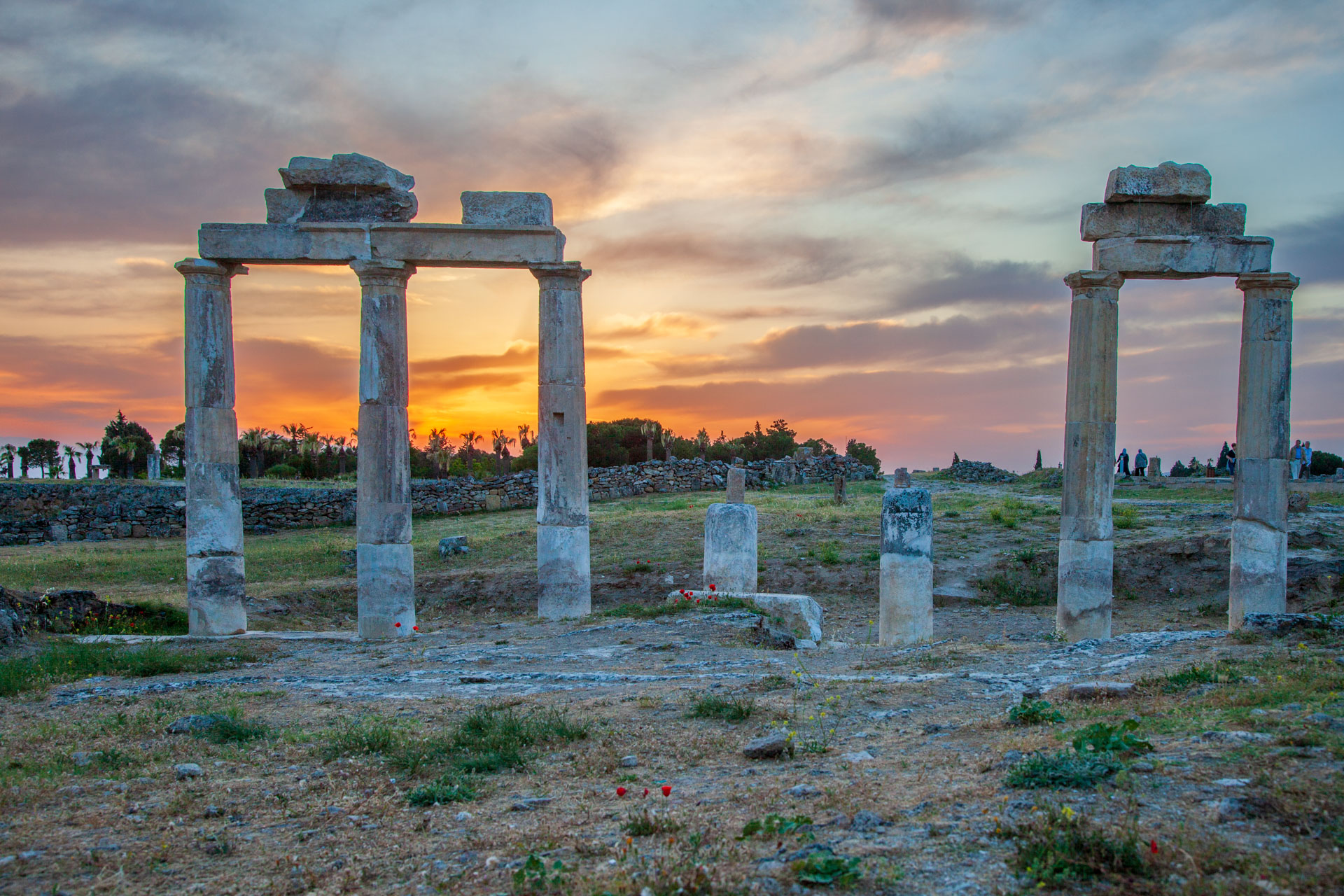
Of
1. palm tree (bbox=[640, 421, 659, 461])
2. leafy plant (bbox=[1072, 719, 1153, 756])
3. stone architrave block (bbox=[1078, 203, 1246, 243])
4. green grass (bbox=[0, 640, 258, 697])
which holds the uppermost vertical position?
stone architrave block (bbox=[1078, 203, 1246, 243])

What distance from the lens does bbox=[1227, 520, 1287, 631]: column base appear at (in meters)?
14.1

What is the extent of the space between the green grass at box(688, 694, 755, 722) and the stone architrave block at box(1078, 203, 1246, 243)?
10128 mm

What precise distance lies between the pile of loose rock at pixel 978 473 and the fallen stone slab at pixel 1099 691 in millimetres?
34298

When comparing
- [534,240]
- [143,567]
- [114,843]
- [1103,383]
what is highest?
[534,240]

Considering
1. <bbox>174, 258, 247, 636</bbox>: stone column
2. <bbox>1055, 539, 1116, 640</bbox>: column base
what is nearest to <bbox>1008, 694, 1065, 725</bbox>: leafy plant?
<bbox>1055, 539, 1116, 640</bbox>: column base

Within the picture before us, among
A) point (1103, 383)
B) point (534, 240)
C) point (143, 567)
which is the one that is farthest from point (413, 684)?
point (143, 567)

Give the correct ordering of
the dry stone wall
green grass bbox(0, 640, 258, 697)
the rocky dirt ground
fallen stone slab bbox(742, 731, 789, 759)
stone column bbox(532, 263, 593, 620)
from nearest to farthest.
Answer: the rocky dirt ground, fallen stone slab bbox(742, 731, 789, 759), green grass bbox(0, 640, 258, 697), stone column bbox(532, 263, 593, 620), the dry stone wall

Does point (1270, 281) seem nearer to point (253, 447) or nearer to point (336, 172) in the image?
point (336, 172)

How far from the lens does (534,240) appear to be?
14195 millimetres

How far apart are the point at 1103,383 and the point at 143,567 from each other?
20463 millimetres

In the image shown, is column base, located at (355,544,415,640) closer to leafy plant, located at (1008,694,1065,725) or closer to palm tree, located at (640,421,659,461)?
leafy plant, located at (1008,694,1065,725)

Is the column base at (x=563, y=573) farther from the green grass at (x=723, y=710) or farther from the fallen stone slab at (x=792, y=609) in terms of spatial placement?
the green grass at (x=723, y=710)

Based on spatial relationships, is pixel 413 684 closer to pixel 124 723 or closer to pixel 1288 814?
pixel 124 723

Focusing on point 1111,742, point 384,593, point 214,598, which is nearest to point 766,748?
point 1111,742
